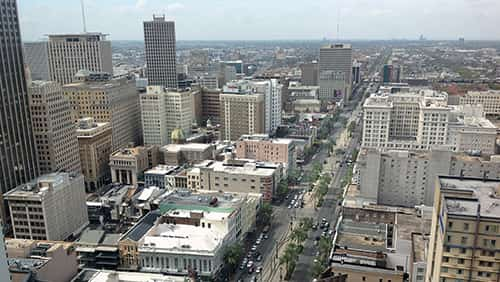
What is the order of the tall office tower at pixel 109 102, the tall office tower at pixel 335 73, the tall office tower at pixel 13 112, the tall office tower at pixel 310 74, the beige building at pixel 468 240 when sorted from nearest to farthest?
the beige building at pixel 468 240 < the tall office tower at pixel 13 112 < the tall office tower at pixel 109 102 < the tall office tower at pixel 335 73 < the tall office tower at pixel 310 74

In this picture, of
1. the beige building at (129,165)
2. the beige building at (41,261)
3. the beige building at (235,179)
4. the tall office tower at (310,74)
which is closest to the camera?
the beige building at (41,261)

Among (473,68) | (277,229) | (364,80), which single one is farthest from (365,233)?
(364,80)

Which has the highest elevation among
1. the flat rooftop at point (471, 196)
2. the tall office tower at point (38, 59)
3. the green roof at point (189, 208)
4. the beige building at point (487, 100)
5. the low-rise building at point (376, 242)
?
the tall office tower at point (38, 59)

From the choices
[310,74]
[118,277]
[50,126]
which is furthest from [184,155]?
[310,74]

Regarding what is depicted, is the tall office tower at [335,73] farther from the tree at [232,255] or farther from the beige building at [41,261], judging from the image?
the beige building at [41,261]

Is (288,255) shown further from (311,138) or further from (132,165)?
(311,138)

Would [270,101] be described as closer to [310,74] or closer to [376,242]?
[376,242]

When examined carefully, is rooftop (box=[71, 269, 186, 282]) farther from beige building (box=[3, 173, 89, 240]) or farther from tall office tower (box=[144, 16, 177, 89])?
tall office tower (box=[144, 16, 177, 89])

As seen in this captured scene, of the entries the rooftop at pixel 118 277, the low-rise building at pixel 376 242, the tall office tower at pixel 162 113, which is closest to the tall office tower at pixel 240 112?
the tall office tower at pixel 162 113
